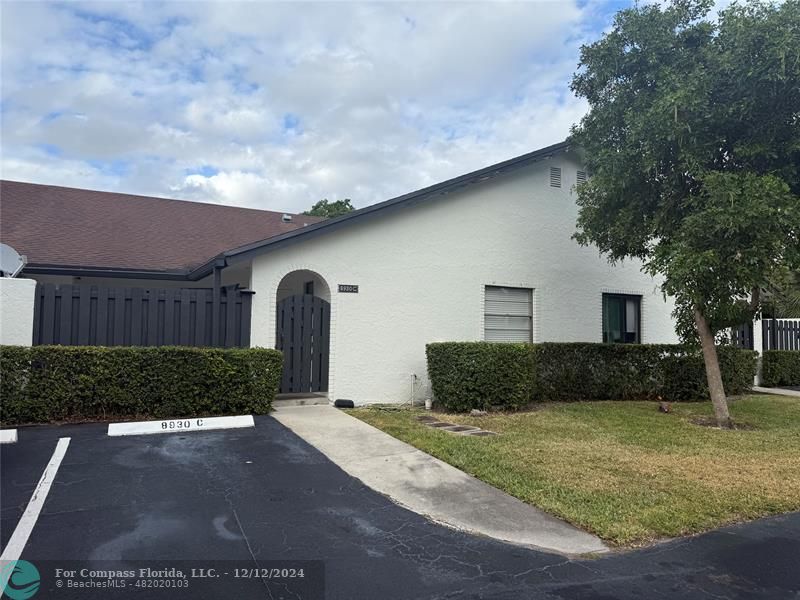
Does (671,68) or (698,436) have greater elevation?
(671,68)

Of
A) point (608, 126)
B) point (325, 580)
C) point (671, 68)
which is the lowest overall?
point (325, 580)

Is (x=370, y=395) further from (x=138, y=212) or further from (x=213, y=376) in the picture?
(x=138, y=212)

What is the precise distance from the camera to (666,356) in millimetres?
13148

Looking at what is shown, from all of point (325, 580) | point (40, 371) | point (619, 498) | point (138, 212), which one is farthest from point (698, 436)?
point (138, 212)

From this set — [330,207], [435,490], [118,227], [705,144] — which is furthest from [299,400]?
[330,207]

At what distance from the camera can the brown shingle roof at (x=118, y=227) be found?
12258 mm

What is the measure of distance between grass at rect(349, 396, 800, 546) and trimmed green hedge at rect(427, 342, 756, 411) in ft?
1.82

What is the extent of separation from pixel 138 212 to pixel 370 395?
929 cm

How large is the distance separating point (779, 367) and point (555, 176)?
9601mm

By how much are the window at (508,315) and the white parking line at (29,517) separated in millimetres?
8521

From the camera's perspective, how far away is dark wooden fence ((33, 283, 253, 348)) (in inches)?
352

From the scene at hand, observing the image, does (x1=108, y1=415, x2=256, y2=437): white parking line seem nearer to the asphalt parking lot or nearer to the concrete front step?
the concrete front step

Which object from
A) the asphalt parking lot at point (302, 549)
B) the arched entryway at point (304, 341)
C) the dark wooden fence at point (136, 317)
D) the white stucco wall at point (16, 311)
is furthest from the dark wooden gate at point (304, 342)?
the asphalt parking lot at point (302, 549)

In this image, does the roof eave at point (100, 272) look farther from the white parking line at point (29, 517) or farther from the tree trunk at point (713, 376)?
the tree trunk at point (713, 376)
